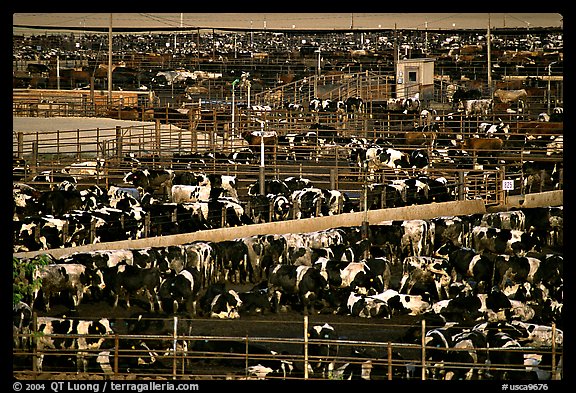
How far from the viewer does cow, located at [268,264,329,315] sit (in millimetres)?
15244

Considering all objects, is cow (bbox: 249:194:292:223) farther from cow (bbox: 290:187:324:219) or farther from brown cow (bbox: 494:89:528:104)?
brown cow (bbox: 494:89:528:104)

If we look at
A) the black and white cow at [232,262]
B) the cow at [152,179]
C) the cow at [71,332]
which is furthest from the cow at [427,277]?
the cow at [152,179]

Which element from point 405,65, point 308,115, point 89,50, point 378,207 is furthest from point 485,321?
point 89,50

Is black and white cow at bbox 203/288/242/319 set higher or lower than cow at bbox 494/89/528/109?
lower

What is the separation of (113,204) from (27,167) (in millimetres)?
3756

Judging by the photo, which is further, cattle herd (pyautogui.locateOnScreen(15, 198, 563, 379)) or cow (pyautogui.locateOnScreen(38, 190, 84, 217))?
cow (pyautogui.locateOnScreen(38, 190, 84, 217))

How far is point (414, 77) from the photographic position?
41.5 meters

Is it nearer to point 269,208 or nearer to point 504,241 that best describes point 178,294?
point 269,208

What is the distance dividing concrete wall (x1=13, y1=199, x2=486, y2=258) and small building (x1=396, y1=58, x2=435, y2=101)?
19536 millimetres

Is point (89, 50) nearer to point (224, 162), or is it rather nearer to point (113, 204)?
point (224, 162)

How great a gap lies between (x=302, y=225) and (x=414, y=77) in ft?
75.3

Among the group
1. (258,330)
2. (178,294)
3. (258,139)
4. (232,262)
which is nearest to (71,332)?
(178,294)

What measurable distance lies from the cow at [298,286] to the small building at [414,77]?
25917 mm

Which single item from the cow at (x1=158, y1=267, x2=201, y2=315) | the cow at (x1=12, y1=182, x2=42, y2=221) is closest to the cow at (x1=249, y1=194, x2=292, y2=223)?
the cow at (x1=12, y1=182, x2=42, y2=221)
